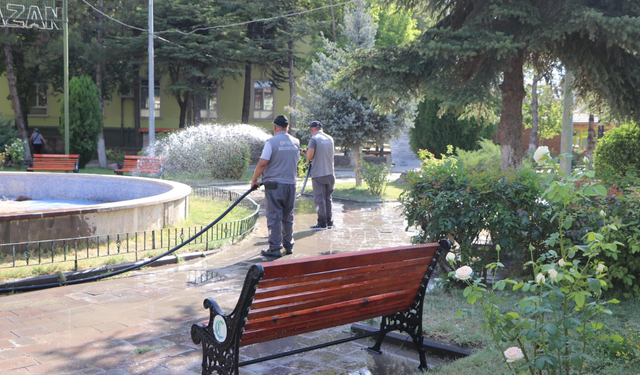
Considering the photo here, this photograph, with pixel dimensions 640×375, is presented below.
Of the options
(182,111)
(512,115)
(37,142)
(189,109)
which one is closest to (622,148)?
(512,115)

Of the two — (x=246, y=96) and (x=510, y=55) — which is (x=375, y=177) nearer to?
(x=510, y=55)

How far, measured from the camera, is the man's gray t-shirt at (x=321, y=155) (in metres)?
10.7

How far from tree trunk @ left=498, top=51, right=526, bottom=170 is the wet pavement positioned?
20.2 feet

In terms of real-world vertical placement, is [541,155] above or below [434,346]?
above

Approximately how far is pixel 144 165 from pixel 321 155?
990cm

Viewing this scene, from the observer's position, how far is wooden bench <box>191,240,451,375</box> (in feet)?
11.2

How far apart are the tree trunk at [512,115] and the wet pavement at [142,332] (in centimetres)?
616

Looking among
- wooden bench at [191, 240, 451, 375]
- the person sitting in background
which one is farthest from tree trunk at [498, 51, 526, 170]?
the person sitting in background

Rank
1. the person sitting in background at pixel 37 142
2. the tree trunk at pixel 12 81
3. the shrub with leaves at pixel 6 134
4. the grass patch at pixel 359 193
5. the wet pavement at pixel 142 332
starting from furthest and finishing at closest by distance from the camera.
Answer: the person sitting in background at pixel 37 142
the tree trunk at pixel 12 81
the shrub with leaves at pixel 6 134
the grass patch at pixel 359 193
the wet pavement at pixel 142 332

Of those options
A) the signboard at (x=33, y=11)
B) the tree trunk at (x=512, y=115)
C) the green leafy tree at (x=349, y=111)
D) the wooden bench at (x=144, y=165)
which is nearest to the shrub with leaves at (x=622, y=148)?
the tree trunk at (x=512, y=115)

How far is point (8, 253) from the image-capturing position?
762cm

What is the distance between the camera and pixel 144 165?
18953 millimetres

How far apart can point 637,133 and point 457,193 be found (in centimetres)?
1078

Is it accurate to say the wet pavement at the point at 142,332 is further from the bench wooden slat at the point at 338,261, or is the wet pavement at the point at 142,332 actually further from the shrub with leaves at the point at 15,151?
the shrub with leaves at the point at 15,151
